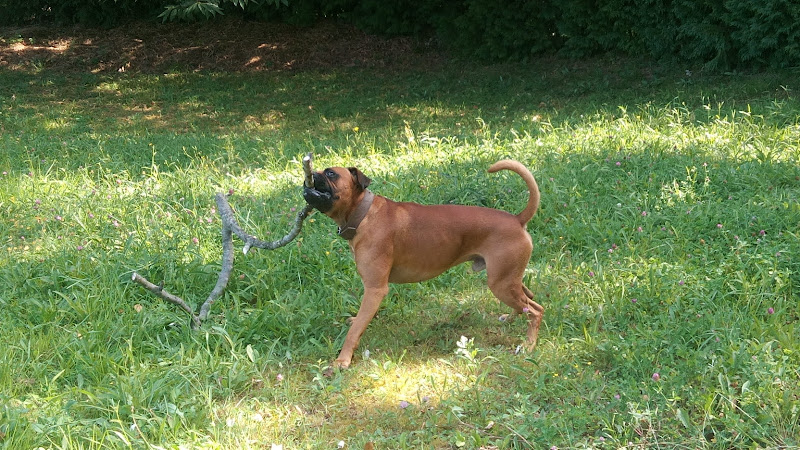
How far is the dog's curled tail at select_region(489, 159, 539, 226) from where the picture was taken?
14.1 feet

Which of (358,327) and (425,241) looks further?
(425,241)

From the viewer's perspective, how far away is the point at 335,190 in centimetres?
418

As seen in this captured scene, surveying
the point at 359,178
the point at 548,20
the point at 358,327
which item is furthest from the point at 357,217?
the point at 548,20

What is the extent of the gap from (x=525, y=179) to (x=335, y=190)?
43.6 inches

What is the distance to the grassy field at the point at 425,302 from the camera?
11.9ft

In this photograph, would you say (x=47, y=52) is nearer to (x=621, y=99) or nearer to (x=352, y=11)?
(x=352, y=11)

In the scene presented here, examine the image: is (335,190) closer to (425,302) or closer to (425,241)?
(425,241)

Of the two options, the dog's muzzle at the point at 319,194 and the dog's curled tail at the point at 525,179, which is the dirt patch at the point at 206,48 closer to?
the dog's curled tail at the point at 525,179

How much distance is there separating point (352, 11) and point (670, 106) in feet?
27.1

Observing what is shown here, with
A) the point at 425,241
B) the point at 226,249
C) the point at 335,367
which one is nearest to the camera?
the point at 335,367

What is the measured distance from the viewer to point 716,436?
3359 millimetres

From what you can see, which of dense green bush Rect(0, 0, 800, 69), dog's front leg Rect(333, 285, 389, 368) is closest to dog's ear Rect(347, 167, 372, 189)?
dog's front leg Rect(333, 285, 389, 368)

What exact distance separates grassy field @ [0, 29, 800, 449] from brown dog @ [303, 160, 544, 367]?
0.33m

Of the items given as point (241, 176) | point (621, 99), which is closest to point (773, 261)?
point (241, 176)
